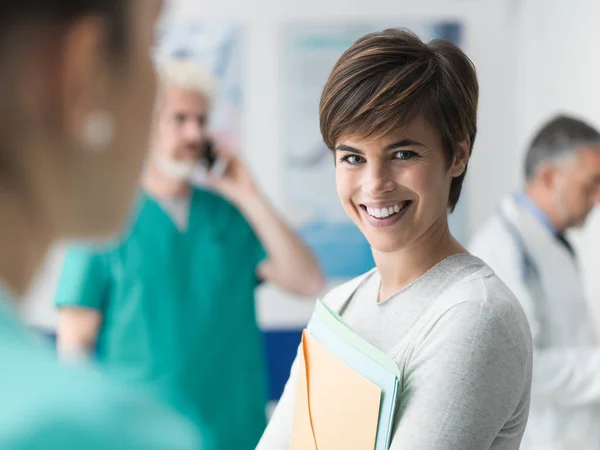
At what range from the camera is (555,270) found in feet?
6.71

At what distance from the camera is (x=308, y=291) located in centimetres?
248

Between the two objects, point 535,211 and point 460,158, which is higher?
point 460,158

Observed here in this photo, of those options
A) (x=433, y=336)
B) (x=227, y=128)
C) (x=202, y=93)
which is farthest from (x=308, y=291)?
(x=433, y=336)

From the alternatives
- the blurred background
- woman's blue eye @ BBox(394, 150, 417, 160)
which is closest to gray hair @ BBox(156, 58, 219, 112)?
the blurred background

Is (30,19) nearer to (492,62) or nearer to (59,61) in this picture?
(59,61)

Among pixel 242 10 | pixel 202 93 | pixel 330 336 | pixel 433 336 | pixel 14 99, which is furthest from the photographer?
pixel 242 10

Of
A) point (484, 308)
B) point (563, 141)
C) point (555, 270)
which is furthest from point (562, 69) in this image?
point (484, 308)

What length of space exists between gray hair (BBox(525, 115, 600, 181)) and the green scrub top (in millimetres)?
856

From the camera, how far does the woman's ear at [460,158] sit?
3.53 feet

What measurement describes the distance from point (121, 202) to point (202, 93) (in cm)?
197

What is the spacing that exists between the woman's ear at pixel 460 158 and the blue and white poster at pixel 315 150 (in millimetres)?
2304

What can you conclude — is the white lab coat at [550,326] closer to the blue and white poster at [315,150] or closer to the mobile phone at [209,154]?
the mobile phone at [209,154]

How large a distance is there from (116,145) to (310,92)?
9.98ft

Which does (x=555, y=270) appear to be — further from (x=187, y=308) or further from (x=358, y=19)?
(x=358, y=19)
